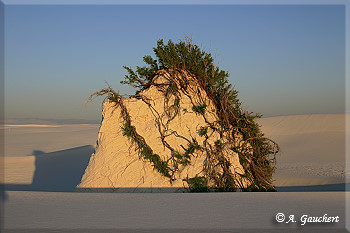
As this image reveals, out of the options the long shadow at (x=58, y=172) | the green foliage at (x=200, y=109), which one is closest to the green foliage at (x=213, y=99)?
the green foliage at (x=200, y=109)

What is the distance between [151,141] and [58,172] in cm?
876

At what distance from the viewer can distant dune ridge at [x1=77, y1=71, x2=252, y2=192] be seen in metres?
10.4

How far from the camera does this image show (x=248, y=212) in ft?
23.9

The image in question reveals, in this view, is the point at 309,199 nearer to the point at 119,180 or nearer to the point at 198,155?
the point at 198,155

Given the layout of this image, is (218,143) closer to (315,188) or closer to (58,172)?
(315,188)

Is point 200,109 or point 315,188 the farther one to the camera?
point 315,188

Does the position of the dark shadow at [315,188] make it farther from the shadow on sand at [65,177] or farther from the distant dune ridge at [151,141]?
the distant dune ridge at [151,141]

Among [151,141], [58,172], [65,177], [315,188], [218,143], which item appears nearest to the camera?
[218,143]

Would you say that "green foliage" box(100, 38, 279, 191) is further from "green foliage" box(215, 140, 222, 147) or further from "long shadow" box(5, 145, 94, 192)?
"long shadow" box(5, 145, 94, 192)

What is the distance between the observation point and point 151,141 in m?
10.8

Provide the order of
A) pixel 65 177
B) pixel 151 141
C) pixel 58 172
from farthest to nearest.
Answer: pixel 58 172, pixel 65 177, pixel 151 141

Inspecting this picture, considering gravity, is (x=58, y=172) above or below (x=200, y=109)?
below

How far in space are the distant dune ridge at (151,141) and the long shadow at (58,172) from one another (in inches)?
184

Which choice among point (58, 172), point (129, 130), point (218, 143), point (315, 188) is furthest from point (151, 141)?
point (58, 172)
